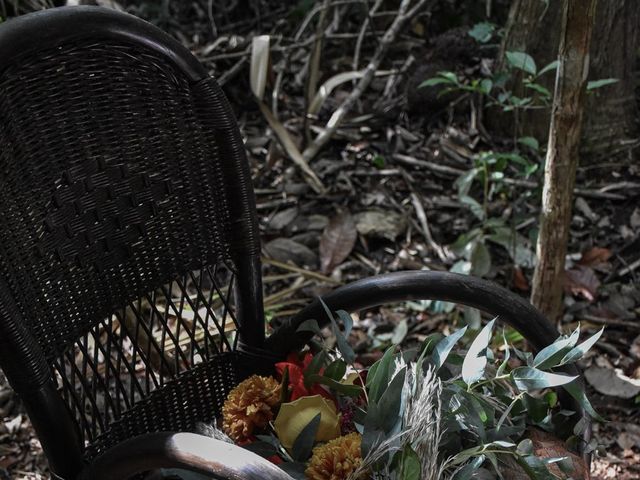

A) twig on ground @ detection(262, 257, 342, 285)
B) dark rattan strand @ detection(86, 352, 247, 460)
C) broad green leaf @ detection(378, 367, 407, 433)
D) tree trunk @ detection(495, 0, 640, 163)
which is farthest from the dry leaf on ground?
broad green leaf @ detection(378, 367, 407, 433)

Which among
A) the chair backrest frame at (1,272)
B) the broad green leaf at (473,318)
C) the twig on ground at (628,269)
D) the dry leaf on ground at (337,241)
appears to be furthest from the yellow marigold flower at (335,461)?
the twig on ground at (628,269)

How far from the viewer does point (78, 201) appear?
1.17 meters

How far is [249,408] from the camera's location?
1.17 metres

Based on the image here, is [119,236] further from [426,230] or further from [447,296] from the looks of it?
[426,230]

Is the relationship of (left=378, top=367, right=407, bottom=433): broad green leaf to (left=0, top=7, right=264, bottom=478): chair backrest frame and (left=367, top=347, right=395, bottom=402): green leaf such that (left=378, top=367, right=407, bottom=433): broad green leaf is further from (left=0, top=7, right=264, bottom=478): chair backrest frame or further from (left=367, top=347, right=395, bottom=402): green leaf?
(left=0, top=7, right=264, bottom=478): chair backrest frame

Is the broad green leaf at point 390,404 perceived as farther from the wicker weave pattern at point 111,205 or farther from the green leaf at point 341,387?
the wicker weave pattern at point 111,205

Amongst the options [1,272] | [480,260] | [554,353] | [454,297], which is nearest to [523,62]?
[480,260]

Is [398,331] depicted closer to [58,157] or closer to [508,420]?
[508,420]

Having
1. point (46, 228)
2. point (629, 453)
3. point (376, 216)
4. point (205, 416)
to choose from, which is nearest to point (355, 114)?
point (376, 216)

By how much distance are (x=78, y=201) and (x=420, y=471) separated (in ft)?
1.98

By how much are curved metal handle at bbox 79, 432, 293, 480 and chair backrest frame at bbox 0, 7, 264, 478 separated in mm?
75

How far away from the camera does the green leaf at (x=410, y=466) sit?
0.94 m

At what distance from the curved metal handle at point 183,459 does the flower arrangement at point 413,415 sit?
0.41 feet

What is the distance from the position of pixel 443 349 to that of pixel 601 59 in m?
1.78
